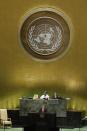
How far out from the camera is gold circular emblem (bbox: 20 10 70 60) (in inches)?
535

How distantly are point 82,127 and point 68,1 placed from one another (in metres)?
4.28

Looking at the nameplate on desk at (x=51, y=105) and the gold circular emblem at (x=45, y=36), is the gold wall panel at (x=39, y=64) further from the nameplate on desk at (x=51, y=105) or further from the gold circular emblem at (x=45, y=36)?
the nameplate on desk at (x=51, y=105)

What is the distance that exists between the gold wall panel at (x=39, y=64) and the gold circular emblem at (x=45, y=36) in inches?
10.0

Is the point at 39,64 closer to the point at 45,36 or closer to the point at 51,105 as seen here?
the point at 45,36

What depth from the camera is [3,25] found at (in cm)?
1343

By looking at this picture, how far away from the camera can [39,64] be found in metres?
13.6

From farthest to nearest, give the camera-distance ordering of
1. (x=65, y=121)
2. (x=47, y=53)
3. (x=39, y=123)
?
1. (x=47, y=53)
2. (x=65, y=121)
3. (x=39, y=123)

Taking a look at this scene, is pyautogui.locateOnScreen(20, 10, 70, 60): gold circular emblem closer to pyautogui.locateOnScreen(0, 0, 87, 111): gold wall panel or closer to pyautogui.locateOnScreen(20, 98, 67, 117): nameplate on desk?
pyautogui.locateOnScreen(0, 0, 87, 111): gold wall panel

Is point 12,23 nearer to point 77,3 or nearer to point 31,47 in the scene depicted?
point 31,47

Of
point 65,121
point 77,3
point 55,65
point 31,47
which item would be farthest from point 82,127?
point 77,3

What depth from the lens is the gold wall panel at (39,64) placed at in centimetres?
1337

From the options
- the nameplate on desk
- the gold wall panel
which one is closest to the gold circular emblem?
the gold wall panel

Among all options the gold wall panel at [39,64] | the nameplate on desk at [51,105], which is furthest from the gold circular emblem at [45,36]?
the nameplate on desk at [51,105]

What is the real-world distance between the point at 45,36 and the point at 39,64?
1.01 meters
